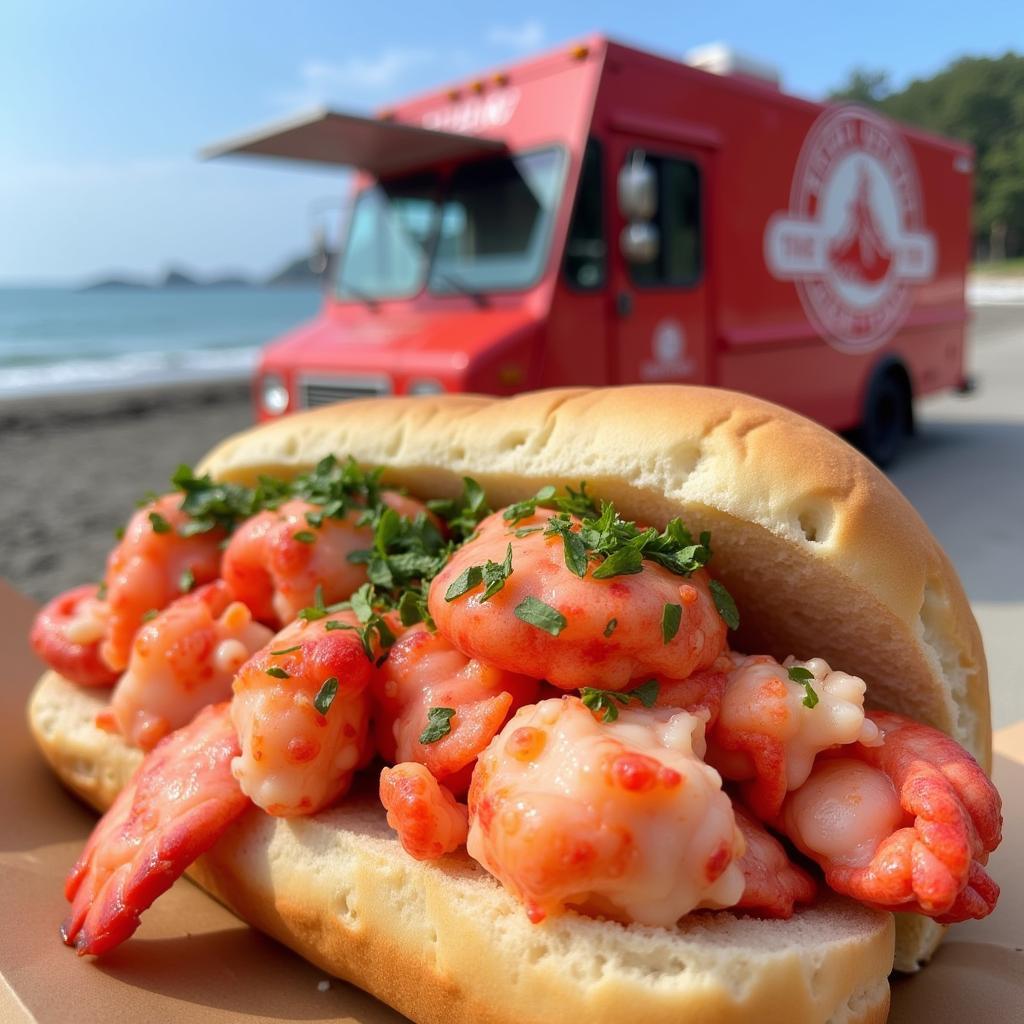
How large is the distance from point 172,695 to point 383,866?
0.77m

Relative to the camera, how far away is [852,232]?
7.43 m

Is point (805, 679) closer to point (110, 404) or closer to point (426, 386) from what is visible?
point (426, 386)

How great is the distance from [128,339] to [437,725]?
3959 centimetres

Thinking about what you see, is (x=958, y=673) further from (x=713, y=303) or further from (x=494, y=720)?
(x=713, y=303)

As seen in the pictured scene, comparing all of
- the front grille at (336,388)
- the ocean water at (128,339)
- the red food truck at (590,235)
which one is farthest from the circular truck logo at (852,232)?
the ocean water at (128,339)

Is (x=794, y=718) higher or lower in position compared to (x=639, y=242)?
lower

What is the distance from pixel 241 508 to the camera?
2.61 metres

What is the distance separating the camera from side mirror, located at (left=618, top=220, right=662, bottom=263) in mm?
5516

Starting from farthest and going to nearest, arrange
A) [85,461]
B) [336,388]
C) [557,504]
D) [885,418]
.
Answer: [85,461], [885,418], [336,388], [557,504]

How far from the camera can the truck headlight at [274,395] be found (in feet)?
20.2

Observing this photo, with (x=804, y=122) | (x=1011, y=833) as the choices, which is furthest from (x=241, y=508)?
(x=804, y=122)

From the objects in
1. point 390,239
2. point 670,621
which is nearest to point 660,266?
point 390,239

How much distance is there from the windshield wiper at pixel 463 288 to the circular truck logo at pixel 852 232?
2.30 metres

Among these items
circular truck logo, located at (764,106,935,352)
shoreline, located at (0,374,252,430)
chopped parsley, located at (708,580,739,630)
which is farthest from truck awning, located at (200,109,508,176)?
shoreline, located at (0,374,252,430)
